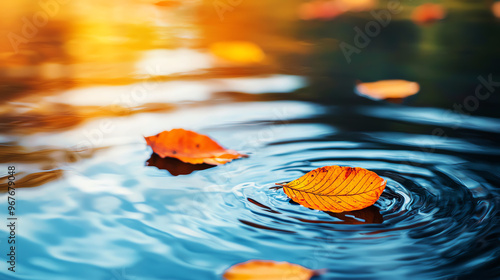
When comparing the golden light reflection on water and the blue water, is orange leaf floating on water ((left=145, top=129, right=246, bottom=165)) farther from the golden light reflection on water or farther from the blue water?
the golden light reflection on water

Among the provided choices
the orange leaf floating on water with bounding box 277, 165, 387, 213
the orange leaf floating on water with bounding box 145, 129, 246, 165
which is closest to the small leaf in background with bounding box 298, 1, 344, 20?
the orange leaf floating on water with bounding box 145, 129, 246, 165

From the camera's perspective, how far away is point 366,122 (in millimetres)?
2355

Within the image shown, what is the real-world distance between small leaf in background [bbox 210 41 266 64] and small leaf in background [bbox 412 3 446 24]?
4.36ft

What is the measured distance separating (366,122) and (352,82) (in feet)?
1.99

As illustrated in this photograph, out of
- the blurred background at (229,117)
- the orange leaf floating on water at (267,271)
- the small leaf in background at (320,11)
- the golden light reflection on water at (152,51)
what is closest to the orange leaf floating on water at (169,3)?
the golden light reflection on water at (152,51)

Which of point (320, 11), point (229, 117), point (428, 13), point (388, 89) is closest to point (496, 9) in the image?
point (428, 13)

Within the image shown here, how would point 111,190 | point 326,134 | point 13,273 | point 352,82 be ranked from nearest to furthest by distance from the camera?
point 13,273, point 111,190, point 326,134, point 352,82

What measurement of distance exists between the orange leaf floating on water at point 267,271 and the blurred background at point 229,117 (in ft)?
0.11

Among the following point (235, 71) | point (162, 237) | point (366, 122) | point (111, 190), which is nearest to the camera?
point (162, 237)

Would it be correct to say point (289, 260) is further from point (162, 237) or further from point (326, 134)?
point (326, 134)

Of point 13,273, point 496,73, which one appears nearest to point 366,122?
point 496,73

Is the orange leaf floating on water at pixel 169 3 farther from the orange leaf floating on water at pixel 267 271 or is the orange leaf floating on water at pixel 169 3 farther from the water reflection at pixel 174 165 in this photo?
the orange leaf floating on water at pixel 267 271

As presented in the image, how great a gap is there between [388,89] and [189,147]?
1.19m

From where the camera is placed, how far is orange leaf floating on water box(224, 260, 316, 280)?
4.19 feet
